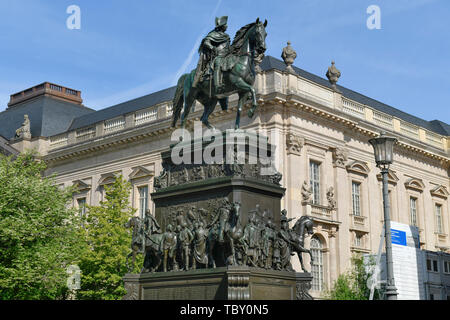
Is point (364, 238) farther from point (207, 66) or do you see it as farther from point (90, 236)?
point (207, 66)

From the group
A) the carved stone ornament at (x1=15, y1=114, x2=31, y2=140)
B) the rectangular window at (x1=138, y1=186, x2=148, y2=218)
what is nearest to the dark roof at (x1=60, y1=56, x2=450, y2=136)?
the carved stone ornament at (x1=15, y1=114, x2=31, y2=140)

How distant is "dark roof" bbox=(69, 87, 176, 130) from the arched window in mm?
17757

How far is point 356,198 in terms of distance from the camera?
4369 centimetres

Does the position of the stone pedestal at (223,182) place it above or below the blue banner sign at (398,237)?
below

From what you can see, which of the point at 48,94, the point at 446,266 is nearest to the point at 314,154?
the point at 446,266

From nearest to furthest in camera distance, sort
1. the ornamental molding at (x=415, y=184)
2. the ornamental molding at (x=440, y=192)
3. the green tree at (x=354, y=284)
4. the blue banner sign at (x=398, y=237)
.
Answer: the green tree at (x=354, y=284)
the blue banner sign at (x=398, y=237)
the ornamental molding at (x=415, y=184)
the ornamental molding at (x=440, y=192)

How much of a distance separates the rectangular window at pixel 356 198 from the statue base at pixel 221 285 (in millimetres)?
30116

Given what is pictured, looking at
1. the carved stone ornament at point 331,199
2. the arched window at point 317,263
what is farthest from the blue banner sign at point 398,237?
the arched window at point 317,263

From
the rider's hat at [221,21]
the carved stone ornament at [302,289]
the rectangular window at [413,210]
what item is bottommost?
the carved stone ornament at [302,289]

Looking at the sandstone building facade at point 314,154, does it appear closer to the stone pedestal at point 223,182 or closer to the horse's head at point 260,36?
the stone pedestal at point 223,182

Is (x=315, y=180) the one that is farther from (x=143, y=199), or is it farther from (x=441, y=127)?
(x=441, y=127)

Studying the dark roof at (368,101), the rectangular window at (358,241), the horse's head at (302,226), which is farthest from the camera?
the dark roof at (368,101)

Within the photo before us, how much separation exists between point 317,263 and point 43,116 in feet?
98.6

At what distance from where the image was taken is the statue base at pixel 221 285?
12625mm
